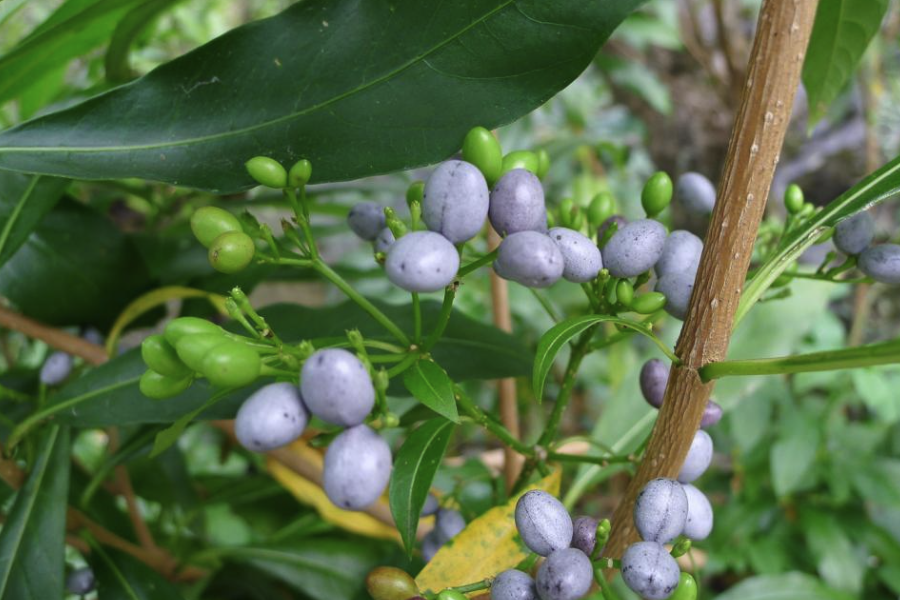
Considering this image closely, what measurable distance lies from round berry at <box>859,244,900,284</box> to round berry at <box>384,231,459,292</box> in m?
0.33

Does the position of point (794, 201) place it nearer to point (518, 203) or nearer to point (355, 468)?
point (518, 203)

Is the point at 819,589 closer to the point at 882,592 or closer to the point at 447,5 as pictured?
the point at 882,592

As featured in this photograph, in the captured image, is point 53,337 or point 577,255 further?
point 53,337

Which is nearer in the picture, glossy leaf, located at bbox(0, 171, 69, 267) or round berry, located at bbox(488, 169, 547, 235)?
round berry, located at bbox(488, 169, 547, 235)

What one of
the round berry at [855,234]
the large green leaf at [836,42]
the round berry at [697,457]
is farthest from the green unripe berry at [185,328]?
the large green leaf at [836,42]

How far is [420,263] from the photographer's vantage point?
428mm

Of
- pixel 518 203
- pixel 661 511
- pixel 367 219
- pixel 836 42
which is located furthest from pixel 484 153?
pixel 836 42

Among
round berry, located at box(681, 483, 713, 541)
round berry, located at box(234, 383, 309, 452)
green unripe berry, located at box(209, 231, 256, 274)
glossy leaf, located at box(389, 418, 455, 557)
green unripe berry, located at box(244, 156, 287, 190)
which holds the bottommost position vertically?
round berry, located at box(681, 483, 713, 541)

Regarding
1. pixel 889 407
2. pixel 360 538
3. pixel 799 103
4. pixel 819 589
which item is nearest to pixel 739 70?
pixel 799 103

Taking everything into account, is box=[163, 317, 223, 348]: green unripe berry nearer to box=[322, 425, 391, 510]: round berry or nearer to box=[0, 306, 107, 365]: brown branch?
box=[322, 425, 391, 510]: round berry

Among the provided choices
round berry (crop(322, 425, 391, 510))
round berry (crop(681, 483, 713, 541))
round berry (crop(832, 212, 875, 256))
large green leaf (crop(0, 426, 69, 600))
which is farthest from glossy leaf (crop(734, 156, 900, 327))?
large green leaf (crop(0, 426, 69, 600))

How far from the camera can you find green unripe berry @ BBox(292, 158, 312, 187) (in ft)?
1.68

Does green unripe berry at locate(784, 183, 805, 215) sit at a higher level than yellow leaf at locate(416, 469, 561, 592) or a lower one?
A: higher

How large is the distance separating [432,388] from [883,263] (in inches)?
13.4
